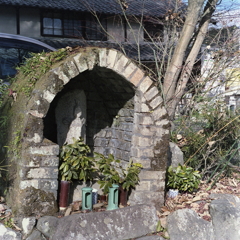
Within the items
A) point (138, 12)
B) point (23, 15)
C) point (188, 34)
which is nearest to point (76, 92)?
point (188, 34)

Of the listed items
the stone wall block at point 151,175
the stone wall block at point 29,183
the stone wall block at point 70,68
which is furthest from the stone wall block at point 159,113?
the stone wall block at point 29,183

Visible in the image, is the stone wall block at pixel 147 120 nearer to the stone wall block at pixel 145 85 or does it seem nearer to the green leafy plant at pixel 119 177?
the stone wall block at pixel 145 85

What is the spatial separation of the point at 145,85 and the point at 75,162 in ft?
4.16

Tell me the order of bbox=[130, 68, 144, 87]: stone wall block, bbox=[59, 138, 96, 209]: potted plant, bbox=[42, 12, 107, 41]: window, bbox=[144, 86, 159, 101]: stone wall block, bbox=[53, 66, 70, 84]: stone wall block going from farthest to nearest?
bbox=[42, 12, 107, 41]: window
bbox=[144, 86, 159, 101]: stone wall block
bbox=[130, 68, 144, 87]: stone wall block
bbox=[59, 138, 96, 209]: potted plant
bbox=[53, 66, 70, 84]: stone wall block

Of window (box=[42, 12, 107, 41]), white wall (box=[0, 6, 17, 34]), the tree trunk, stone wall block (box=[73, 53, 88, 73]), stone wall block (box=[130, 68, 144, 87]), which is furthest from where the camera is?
window (box=[42, 12, 107, 41])

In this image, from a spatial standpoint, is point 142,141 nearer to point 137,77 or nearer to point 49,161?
point 137,77

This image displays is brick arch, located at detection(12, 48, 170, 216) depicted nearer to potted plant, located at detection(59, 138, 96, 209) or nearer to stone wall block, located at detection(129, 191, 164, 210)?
stone wall block, located at detection(129, 191, 164, 210)

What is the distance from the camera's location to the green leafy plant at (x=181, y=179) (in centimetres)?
551

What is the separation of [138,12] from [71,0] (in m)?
3.23

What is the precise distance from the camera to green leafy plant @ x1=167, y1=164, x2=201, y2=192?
217 inches

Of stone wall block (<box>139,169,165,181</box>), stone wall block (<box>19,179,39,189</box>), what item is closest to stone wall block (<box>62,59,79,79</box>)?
stone wall block (<box>19,179,39,189</box>)

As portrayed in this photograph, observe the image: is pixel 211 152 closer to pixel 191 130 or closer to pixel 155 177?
pixel 191 130

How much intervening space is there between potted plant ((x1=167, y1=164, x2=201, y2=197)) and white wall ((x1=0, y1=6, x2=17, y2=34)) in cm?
1130

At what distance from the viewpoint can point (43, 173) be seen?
14.0 feet
